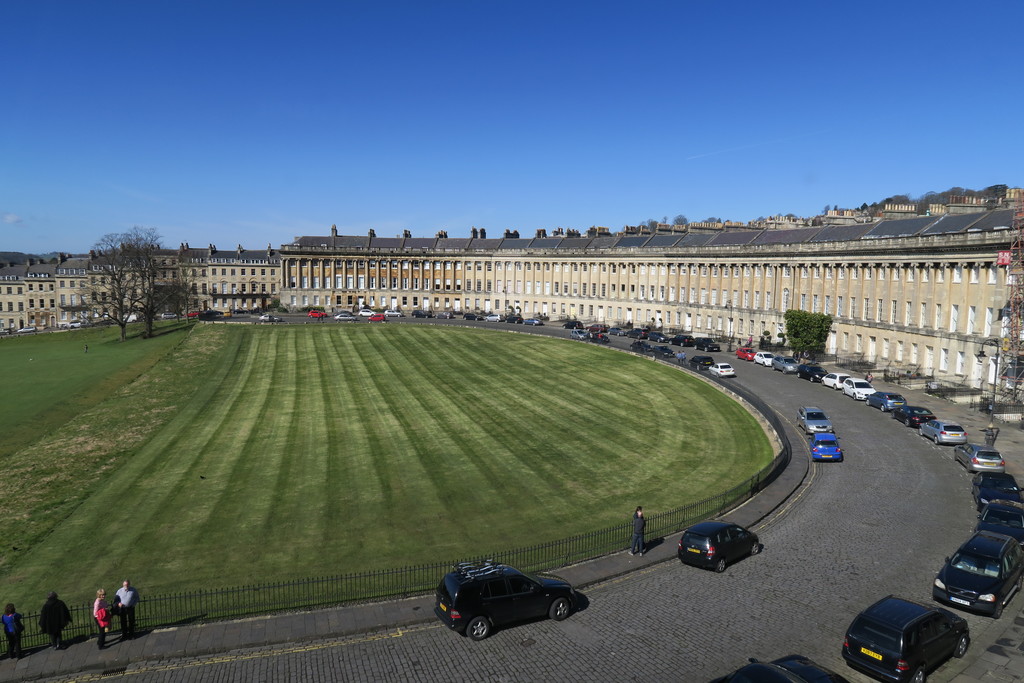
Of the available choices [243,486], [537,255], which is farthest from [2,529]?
[537,255]

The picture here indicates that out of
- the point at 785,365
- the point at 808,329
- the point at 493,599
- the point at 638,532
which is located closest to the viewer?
the point at 493,599

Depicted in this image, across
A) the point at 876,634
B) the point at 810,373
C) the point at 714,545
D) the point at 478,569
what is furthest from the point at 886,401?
the point at 478,569

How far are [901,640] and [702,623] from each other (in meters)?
5.14

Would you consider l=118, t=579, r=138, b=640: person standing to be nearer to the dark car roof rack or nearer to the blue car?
the dark car roof rack

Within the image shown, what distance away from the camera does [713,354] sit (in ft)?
265

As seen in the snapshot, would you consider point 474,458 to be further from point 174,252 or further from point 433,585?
point 174,252

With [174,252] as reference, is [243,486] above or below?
below

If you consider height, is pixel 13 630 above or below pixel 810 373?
below

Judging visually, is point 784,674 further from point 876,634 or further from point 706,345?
point 706,345

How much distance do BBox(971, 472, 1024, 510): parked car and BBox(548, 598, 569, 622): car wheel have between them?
66.2ft

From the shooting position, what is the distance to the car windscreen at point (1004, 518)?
25.8 m

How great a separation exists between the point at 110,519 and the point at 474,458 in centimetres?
1838

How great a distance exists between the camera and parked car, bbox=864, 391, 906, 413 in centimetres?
5025

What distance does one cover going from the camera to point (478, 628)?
1897 centimetres
